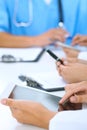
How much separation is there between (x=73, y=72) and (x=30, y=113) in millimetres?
330

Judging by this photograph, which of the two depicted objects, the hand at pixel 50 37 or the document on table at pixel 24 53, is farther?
the hand at pixel 50 37

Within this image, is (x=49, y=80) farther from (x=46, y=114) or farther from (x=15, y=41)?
(x=15, y=41)

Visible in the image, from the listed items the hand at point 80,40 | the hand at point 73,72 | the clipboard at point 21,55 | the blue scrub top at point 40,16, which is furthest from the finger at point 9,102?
the blue scrub top at point 40,16

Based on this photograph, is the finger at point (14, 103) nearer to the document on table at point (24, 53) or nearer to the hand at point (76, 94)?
the hand at point (76, 94)

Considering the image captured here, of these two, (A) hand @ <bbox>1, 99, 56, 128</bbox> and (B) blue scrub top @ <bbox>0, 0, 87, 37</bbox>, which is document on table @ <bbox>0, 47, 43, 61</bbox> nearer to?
(B) blue scrub top @ <bbox>0, 0, 87, 37</bbox>

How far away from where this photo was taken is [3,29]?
168cm

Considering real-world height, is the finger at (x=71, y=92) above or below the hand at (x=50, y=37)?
below

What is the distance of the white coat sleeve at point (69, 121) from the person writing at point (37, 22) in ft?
2.97

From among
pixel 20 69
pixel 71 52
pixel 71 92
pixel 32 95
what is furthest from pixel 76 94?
pixel 71 52

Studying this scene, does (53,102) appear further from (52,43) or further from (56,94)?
(52,43)

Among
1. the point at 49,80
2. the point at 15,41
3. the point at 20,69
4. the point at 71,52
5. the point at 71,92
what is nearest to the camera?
the point at 71,92

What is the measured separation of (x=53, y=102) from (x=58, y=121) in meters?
0.12

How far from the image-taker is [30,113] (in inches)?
28.0

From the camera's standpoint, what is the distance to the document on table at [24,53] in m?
1.30
